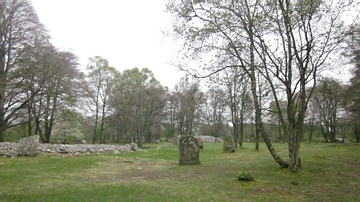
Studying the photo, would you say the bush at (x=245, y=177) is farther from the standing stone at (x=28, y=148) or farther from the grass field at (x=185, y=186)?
the standing stone at (x=28, y=148)

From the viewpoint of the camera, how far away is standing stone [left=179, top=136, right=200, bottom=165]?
1271 cm

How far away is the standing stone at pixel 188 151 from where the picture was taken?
500 inches

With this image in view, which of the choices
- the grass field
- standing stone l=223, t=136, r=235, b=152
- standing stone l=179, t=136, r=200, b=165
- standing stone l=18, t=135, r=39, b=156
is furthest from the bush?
standing stone l=18, t=135, r=39, b=156

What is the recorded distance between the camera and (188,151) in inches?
501

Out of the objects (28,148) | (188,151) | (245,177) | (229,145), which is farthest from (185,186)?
(229,145)

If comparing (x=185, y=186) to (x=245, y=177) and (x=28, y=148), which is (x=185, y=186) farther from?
(x=28, y=148)

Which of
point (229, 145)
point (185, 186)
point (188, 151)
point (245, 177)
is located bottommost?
point (185, 186)

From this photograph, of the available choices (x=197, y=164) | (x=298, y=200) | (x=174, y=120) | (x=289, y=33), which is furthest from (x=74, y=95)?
(x=174, y=120)

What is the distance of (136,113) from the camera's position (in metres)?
36.4

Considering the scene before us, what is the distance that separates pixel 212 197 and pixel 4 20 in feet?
64.9

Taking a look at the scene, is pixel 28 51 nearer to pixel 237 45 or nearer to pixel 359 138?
pixel 237 45

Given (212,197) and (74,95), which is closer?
(212,197)

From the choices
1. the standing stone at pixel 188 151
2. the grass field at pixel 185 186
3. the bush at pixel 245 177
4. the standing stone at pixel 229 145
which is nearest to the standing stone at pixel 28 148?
the grass field at pixel 185 186

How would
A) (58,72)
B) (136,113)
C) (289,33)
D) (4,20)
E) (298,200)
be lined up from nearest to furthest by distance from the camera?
(298,200) < (289,33) < (4,20) < (58,72) < (136,113)
